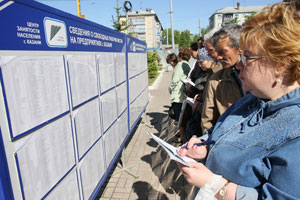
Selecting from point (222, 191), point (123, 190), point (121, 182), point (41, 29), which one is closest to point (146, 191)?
point (123, 190)

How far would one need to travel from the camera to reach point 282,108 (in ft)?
3.18

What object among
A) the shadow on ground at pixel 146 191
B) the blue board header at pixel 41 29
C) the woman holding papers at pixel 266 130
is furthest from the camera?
the shadow on ground at pixel 146 191

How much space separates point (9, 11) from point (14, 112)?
1.84 ft

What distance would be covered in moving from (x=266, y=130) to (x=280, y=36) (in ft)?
1.34

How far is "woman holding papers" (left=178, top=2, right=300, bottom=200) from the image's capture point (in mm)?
870

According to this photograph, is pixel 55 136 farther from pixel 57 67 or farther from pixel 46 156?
pixel 57 67

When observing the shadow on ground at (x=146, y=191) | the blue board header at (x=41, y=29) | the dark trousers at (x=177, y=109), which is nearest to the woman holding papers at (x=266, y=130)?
the blue board header at (x=41, y=29)

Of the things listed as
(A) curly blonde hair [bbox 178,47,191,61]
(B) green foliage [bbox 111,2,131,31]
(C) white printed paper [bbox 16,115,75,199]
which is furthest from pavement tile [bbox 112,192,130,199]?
(B) green foliage [bbox 111,2,131,31]

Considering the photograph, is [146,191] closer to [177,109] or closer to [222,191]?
[177,109]

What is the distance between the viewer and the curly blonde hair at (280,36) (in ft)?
2.92

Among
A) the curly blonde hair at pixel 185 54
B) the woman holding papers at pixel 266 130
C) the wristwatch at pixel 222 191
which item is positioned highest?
the curly blonde hair at pixel 185 54

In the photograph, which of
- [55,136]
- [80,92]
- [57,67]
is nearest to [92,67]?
[80,92]

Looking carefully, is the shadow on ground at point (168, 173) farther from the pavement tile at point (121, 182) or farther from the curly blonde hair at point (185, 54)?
the curly blonde hair at point (185, 54)

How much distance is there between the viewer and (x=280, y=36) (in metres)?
0.91
